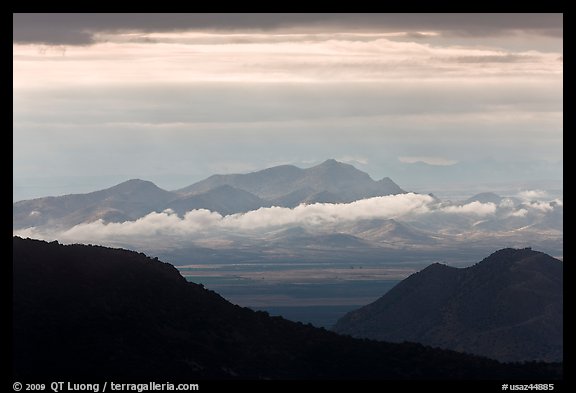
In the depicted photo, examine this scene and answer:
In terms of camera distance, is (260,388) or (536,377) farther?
(536,377)

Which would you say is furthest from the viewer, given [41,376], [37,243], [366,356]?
[37,243]

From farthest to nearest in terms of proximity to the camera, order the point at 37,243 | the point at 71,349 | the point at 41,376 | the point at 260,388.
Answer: the point at 37,243 → the point at 71,349 → the point at 41,376 → the point at 260,388

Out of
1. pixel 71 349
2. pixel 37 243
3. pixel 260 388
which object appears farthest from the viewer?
pixel 37 243

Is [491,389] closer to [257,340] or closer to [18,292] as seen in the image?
[257,340]

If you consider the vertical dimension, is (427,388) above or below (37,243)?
below

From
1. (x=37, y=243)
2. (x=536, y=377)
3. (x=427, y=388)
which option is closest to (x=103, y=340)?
(x=37, y=243)
